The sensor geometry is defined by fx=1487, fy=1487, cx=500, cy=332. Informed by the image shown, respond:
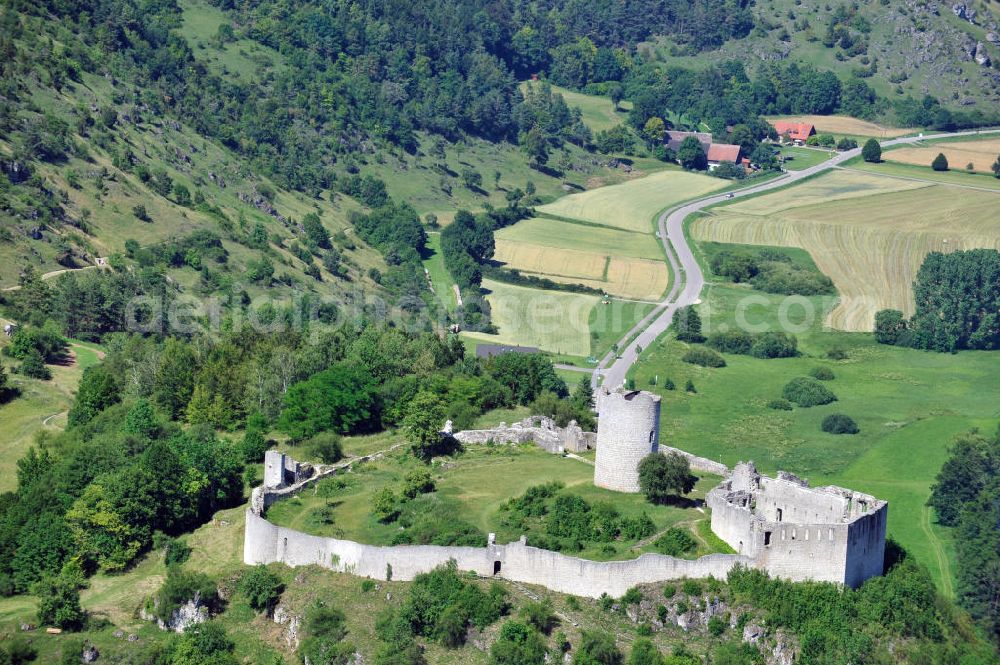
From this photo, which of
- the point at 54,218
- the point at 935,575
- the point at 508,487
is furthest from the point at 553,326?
the point at 508,487

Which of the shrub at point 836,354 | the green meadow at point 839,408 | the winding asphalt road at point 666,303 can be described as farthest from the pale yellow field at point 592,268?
the shrub at point 836,354

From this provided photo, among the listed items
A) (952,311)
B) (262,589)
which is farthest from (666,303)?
(262,589)

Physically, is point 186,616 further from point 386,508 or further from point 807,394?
point 807,394

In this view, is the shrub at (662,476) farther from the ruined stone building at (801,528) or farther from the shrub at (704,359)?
the shrub at (704,359)

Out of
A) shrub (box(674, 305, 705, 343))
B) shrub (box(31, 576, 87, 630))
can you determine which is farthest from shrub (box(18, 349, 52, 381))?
shrub (box(674, 305, 705, 343))

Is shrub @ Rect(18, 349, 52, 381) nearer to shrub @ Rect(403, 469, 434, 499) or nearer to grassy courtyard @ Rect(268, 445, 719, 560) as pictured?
grassy courtyard @ Rect(268, 445, 719, 560)

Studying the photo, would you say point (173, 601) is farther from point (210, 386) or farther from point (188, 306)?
point (188, 306)

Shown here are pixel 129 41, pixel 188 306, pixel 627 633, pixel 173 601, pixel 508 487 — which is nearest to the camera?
pixel 627 633
